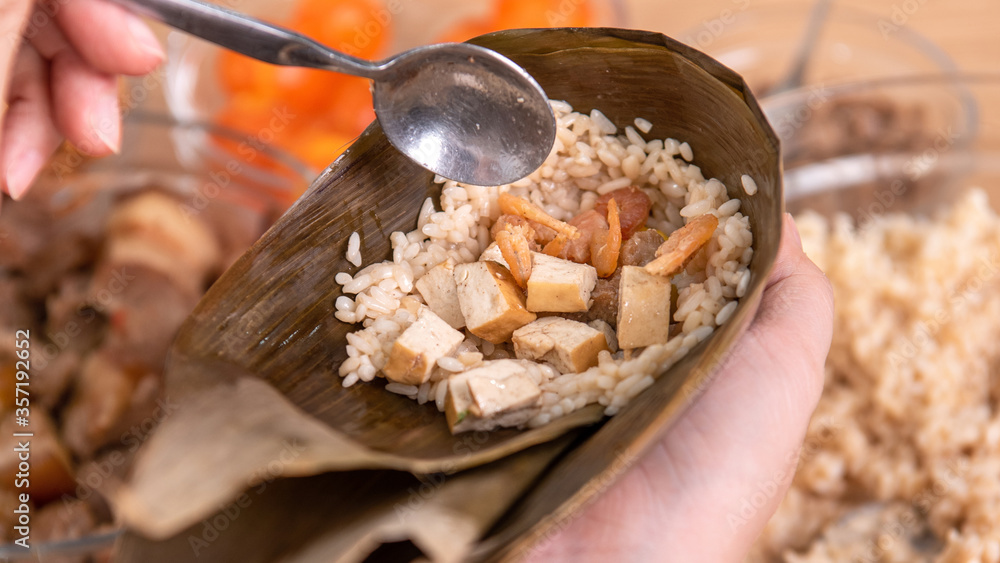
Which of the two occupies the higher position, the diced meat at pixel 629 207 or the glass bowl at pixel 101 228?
the diced meat at pixel 629 207

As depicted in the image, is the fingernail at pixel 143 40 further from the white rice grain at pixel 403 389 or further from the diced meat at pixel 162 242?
the white rice grain at pixel 403 389

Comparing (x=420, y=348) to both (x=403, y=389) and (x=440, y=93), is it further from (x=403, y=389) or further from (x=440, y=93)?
(x=440, y=93)

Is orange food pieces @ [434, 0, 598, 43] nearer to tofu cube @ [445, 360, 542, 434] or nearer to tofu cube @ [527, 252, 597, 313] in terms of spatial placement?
tofu cube @ [527, 252, 597, 313]

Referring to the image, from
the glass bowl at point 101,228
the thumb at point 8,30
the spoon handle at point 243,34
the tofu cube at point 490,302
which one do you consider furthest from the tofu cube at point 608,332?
the glass bowl at point 101,228

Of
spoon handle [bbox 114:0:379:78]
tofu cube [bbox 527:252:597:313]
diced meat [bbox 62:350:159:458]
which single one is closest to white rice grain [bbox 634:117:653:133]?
tofu cube [bbox 527:252:597:313]

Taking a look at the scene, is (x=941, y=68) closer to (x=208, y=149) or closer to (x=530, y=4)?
(x=530, y=4)

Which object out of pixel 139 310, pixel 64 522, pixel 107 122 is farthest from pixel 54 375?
pixel 107 122

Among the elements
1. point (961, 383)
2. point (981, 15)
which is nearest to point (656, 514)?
point (961, 383)
